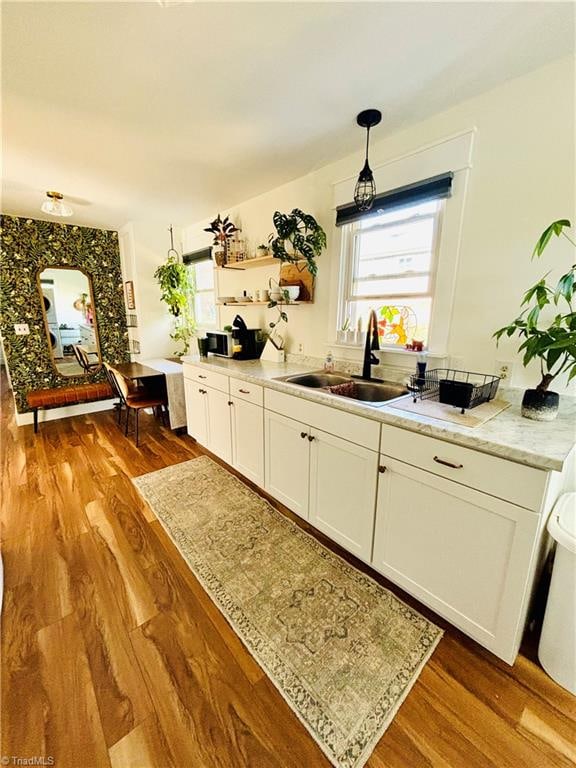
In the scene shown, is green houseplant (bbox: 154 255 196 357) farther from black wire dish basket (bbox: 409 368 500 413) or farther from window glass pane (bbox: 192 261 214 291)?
black wire dish basket (bbox: 409 368 500 413)

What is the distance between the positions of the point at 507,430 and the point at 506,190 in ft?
3.97

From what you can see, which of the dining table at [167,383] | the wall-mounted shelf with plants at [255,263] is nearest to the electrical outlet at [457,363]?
the wall-mounted shelf with plants at [255,263]

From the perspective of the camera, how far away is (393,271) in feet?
6.68

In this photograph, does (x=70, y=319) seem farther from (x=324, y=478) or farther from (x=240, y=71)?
(x=324, y=478)

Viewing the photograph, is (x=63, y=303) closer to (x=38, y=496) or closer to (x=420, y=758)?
(x=38, y=496)

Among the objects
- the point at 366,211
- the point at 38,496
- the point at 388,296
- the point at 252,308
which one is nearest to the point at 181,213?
the point at 252,308

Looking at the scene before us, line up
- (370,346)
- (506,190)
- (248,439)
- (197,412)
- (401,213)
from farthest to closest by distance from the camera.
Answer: (197,412), (248,439), (370,346), (401,213), (506,190)

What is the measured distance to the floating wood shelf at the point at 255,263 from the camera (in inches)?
104

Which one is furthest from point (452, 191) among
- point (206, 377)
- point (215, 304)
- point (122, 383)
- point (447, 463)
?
point (122, 383)

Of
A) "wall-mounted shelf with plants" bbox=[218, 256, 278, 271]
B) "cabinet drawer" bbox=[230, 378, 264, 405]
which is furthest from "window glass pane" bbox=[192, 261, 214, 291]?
"cabinet drawer" bbox=[230, 378, 264, 405]

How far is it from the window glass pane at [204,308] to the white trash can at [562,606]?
11.8ft

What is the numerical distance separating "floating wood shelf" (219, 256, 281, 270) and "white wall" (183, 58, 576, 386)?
3.41 feet

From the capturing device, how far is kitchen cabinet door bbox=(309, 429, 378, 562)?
1.57 m

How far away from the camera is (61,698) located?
1.15 m
